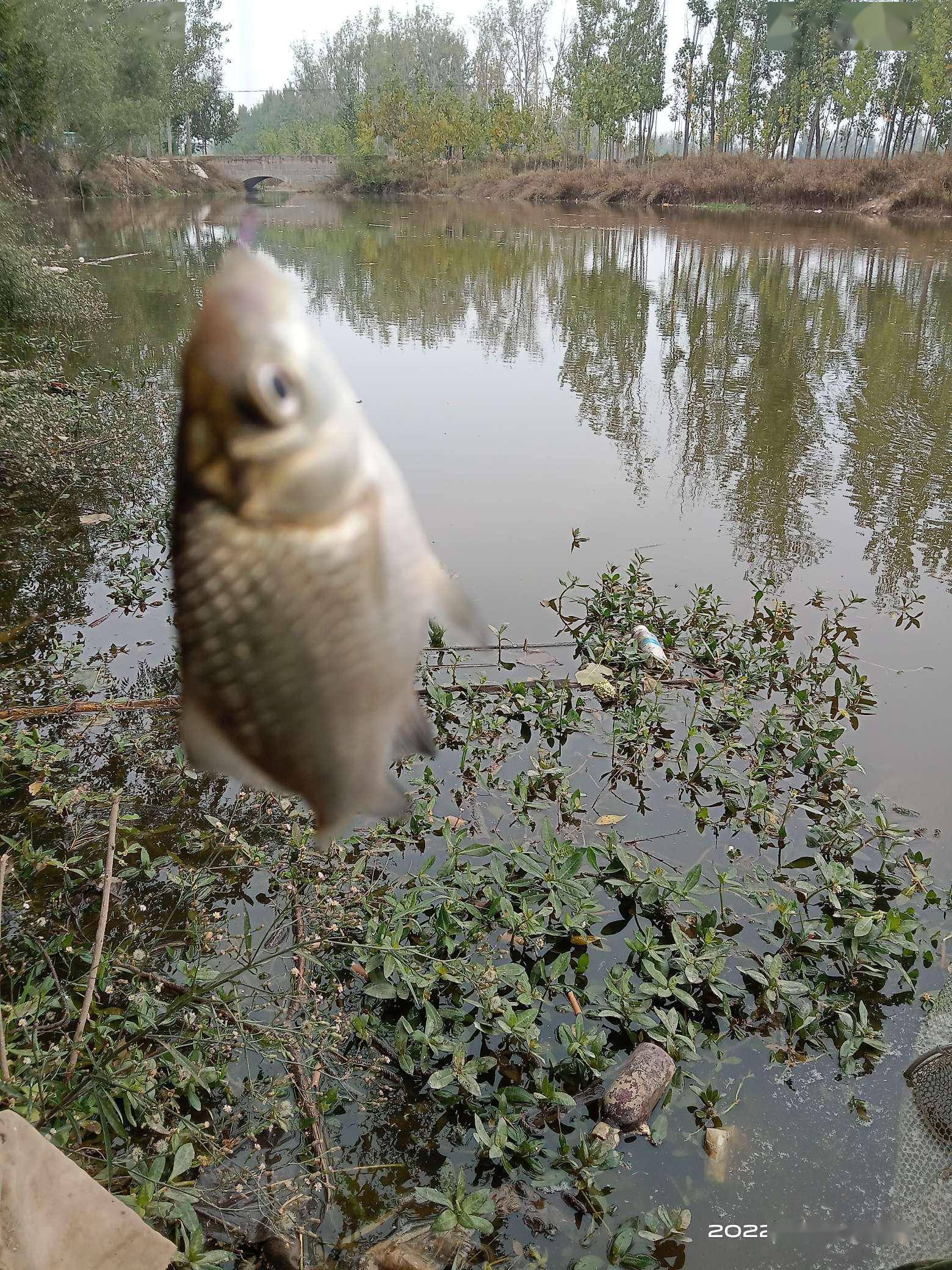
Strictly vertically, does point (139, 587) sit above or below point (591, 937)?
above

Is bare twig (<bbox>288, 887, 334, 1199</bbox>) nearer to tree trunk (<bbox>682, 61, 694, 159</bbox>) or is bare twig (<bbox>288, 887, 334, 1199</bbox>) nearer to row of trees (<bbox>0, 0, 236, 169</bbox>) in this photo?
row of trees (<bbox>0, 0, 236, 169</bbox>)

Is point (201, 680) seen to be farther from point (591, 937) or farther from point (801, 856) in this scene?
point (801, 856)

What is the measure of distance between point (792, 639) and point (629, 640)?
843 mm

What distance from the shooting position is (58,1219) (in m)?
1.71

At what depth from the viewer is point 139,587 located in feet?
15.4

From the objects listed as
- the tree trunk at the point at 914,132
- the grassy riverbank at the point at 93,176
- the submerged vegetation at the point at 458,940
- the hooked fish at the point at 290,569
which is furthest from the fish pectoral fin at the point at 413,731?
the tree trunk at the point at 914,132

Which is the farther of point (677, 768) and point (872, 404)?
point (872, 404)

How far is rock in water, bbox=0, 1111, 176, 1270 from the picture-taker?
1634mm

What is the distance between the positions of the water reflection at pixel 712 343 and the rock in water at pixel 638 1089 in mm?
2063

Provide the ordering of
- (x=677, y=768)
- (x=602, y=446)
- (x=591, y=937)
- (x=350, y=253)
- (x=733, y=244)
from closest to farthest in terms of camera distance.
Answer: (x=591, y=937), (x=677, y=768), (x=602, y=446), (x=350, y=253), (x=733, y=244)

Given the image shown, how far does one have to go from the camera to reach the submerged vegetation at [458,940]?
7.21 feet

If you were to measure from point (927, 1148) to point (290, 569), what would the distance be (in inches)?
102

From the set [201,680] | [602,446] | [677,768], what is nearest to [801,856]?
[677,768]

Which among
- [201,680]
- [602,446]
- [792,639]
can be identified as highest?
[201,680]
